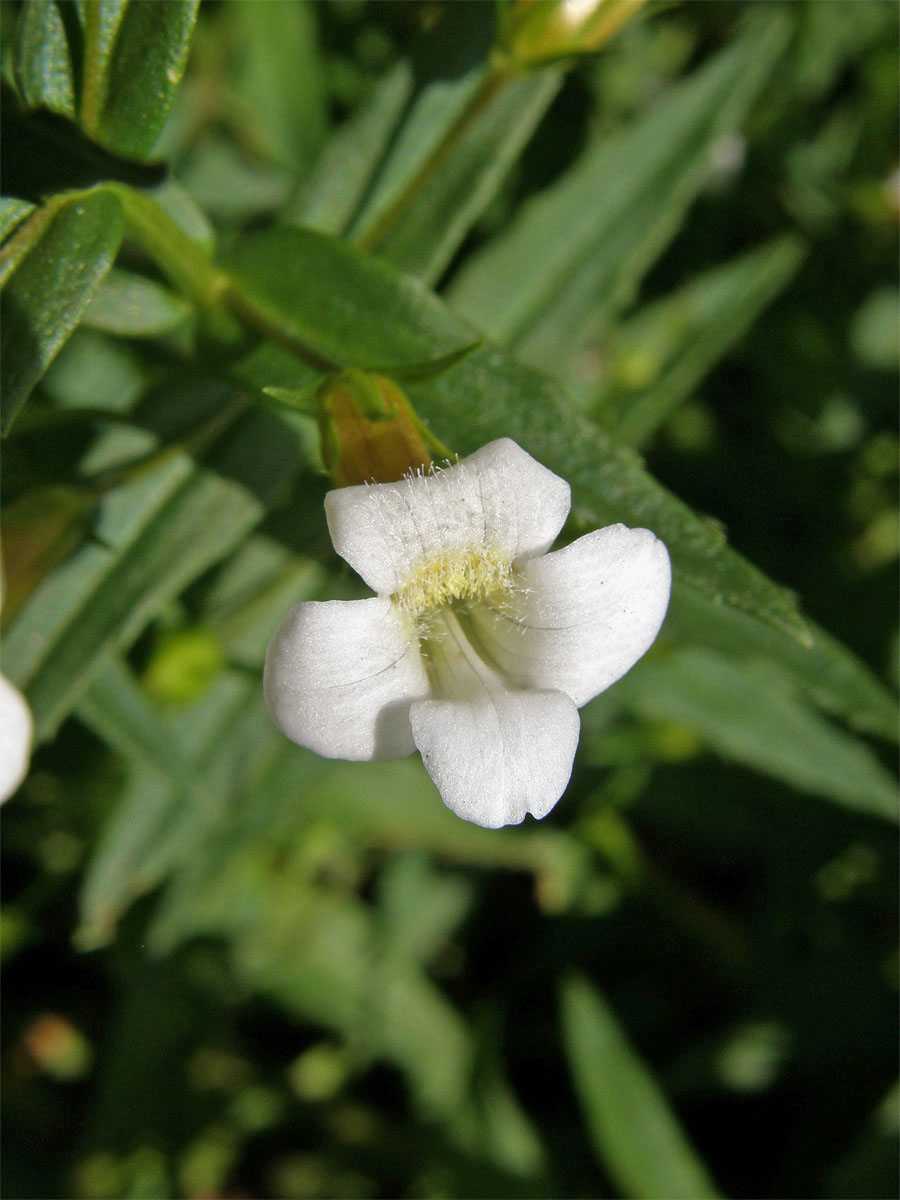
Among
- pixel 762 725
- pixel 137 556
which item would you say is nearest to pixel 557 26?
pixel 137 556

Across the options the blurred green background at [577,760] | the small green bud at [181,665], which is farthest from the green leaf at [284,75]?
the small green bud at [181,665]

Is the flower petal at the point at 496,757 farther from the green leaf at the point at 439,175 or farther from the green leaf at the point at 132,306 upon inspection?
the green leaf at the point at 439,175

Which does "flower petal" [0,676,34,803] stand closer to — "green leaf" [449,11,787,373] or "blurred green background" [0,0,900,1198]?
"blurred green background" [0,0,900,1198]

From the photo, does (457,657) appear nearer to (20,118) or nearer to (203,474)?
(203,474)

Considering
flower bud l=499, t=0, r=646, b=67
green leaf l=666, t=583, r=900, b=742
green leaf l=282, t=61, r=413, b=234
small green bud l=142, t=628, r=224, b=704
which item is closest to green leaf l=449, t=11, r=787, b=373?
green leaf l=282, t=61, r=413, b=234

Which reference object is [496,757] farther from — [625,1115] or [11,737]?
[625,1115]

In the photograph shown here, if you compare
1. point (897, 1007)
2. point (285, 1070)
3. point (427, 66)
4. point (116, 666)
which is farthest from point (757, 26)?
point (285, 1070)
